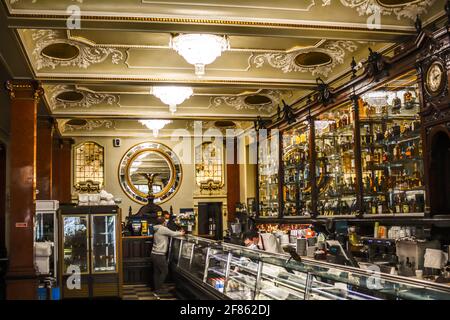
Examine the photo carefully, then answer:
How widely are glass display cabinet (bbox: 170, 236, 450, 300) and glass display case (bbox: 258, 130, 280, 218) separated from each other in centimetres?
538

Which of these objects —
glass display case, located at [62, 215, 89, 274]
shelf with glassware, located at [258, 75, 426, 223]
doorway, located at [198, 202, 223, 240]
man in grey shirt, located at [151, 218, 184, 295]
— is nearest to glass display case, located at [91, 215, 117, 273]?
glass display case, located at [62, 215, 89, 274]

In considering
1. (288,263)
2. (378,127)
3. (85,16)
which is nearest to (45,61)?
(85,16)

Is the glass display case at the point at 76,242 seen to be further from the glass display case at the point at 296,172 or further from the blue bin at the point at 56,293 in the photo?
the glass display case at the point at 296,172

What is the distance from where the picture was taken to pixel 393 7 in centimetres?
687

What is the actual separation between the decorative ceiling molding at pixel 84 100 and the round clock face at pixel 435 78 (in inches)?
277

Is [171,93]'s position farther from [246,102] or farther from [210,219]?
[210,219]

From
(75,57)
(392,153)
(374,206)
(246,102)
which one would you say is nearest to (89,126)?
(246,102)

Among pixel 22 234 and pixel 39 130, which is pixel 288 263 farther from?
pixel 39 130

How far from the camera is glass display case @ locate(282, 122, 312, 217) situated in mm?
10893

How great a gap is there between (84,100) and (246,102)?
3.64m

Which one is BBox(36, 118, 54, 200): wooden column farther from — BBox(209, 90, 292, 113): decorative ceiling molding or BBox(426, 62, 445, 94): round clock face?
BBox(426, 62, 445, 94): round clock face

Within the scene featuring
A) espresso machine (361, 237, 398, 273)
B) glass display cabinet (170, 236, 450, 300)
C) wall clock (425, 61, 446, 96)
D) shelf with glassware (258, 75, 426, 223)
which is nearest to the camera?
Answer: glass display cabinet (170, 236, 450, 300)

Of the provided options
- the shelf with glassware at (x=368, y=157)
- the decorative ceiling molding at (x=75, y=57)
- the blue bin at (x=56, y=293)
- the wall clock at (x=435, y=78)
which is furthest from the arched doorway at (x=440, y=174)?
the blue bin at (x=56, y=293)

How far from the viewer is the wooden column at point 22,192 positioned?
28.2ft
